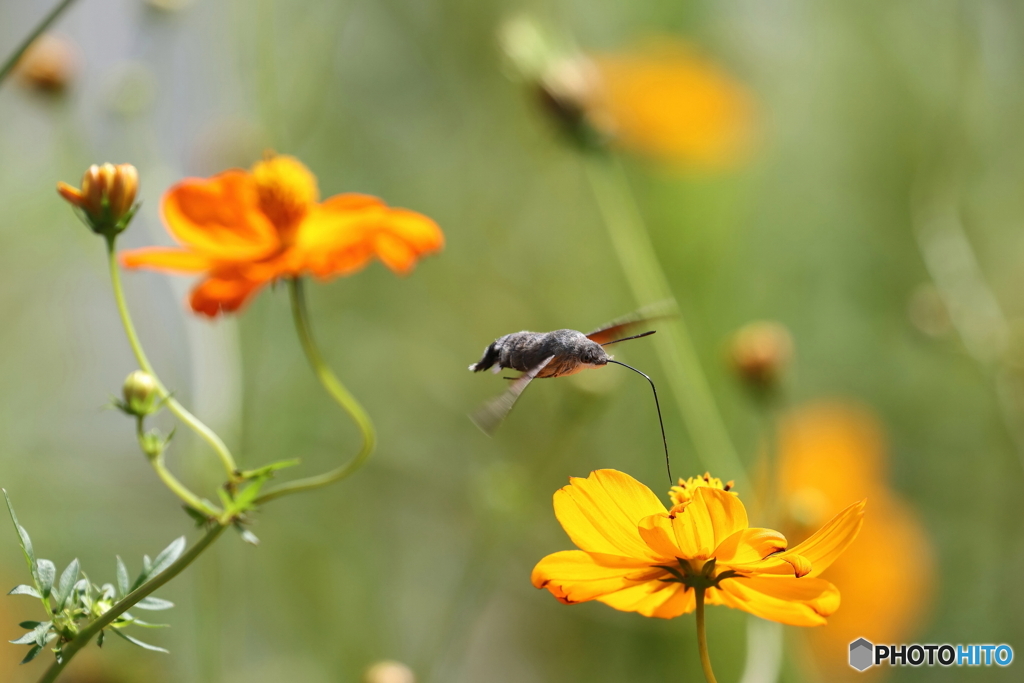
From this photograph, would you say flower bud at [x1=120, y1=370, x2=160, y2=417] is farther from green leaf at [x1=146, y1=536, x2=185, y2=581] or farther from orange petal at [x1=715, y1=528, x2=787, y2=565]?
orange petal at [x1=715, y1=528, x2=787, y2=565]

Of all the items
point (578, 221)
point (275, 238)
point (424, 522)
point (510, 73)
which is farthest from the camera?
point (578, 221)

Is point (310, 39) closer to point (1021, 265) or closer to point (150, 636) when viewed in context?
point (150, 636)

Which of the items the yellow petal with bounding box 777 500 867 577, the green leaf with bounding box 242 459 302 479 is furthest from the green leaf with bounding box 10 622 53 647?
the yellow petal with bounding box 777 500 867 577

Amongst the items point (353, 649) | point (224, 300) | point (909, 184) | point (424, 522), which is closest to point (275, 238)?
point (224, 300)

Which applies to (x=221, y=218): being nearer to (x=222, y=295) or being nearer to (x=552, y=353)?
(x=222, y=295)

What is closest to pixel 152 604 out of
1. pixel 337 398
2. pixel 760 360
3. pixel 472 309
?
pixel 337 398

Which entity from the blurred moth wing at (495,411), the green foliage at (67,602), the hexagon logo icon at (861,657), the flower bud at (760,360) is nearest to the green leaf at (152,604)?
the green foliage at (67,602)
